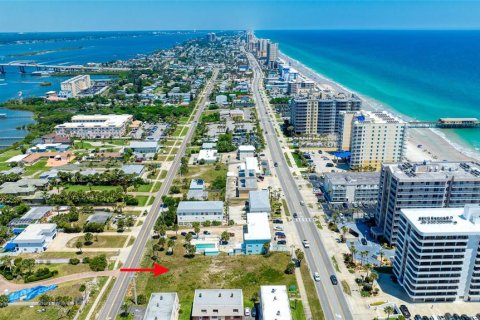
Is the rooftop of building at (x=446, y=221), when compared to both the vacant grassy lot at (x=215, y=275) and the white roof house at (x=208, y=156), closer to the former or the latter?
the vacant grassy lot at (x=215, y=275)

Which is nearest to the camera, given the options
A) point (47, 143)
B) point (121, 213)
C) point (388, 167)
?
point (388, 167)

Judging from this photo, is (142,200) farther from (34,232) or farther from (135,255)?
(34,232)

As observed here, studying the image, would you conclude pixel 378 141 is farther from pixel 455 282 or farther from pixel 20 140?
pixel 20 140

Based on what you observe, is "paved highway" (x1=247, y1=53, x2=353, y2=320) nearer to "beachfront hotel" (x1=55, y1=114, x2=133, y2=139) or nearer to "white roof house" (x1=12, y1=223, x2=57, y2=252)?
"white roof house" (x1=12, y1=223, x2=57, y2=252)

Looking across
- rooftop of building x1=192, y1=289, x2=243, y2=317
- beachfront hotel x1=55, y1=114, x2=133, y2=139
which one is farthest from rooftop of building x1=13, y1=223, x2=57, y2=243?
beachfront hotel x1=55, y1=114, x2=133, y2=139

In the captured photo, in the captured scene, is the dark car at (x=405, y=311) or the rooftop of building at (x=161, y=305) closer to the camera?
the rooftop of building at (x=161, y=305)

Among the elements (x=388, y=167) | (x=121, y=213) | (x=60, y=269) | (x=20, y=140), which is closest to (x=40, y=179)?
(x=121, y=213)

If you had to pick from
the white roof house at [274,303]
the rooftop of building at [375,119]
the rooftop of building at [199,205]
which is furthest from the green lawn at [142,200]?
the rooftop of building at [375,119]
